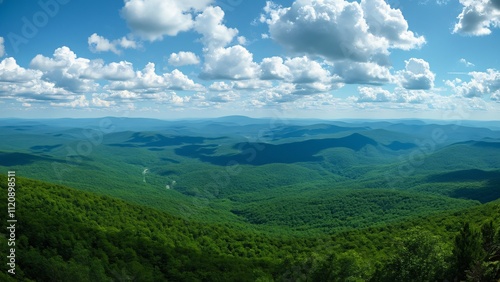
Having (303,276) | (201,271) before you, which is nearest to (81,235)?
(201,271)

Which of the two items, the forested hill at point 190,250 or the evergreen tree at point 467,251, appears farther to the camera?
the forested hill at point 190,250

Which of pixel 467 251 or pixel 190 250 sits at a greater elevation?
pixel 467 251

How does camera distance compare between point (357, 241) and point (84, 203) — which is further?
point (84, 203)

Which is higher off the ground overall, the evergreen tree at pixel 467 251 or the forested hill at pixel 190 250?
the evergreen tree at pixel 467 251

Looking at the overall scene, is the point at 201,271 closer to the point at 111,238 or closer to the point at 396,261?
the point at 111,238

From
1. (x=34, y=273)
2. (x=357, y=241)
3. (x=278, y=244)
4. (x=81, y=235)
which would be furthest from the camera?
(x=278, y=244)

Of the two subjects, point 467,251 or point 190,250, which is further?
point 190,250

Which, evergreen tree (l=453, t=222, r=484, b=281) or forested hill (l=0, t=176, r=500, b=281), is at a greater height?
evergreen tree (l=453, t=222, r=484, b=281)

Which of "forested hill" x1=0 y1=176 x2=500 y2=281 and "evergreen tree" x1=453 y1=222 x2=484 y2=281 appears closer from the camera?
"evergreen tree" x1=453 y1=222 x2=484 y2=281
